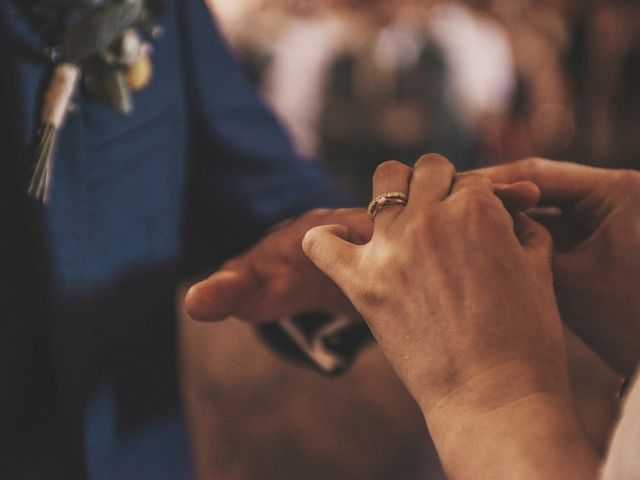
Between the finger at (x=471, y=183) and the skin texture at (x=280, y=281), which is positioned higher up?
the finger at (x=471, y=183)

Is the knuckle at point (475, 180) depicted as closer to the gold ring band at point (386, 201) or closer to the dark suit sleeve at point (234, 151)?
the gold ring band at point (386, 201)

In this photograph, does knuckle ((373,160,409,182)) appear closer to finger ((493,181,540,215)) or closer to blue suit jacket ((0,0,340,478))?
finger ((493,181,540,215))

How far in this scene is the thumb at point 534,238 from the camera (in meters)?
0.36

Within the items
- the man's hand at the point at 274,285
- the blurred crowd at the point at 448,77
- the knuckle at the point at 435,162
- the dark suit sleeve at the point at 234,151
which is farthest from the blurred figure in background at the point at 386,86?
the knuckle at the point at 435,162

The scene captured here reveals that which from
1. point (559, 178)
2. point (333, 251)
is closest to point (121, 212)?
point (333, 251)

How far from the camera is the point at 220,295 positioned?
1.37 feet

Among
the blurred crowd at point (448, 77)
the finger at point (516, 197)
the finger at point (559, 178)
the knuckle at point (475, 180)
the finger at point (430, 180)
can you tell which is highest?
the finger at point (430, 180)

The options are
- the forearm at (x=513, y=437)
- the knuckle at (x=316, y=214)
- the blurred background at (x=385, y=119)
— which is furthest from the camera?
the blurred background at (x=385, y=119)

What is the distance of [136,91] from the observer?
512mm

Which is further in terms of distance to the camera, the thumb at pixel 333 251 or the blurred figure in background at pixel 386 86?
the blurred figure in background at pixel 386 86

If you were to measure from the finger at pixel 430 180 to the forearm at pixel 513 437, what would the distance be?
0.10m

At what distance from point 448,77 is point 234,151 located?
4.77 ft

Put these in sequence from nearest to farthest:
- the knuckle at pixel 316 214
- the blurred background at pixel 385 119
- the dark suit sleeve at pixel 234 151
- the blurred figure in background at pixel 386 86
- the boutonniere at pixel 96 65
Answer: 1. the boutonniere at pixel 96 65
2. the knuckle at pixel 316 214
3. the dark suit sleeve at pixel 234 151
4. the blurred background at pixel 385 119
5. the blurred figure in background at pixel 386 86

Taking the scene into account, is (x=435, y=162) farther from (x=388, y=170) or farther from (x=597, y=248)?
(x=597, y=248)
